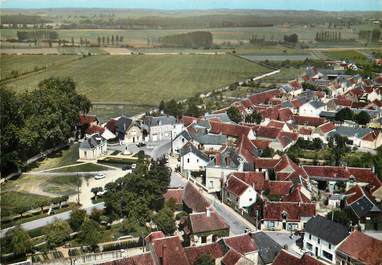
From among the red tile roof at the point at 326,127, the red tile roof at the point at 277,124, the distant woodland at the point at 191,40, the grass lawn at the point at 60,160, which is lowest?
the grass lawn at the point at 60,160

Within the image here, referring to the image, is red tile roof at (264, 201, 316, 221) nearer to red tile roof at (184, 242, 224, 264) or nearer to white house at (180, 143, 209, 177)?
red tile roof at (184, 242, 224, 264)

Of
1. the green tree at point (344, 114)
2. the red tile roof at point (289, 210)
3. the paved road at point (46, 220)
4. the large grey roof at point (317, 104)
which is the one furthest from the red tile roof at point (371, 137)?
the paved road at point (46, 220)

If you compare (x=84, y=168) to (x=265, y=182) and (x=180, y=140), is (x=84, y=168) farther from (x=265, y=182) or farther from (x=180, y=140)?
(x=265, y=182)

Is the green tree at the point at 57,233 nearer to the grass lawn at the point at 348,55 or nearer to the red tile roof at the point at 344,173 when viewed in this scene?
the red tile roof at the point at 344,173

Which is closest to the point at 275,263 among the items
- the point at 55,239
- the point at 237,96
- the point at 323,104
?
the point at 55,239

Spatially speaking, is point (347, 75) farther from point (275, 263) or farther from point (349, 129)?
point (275, 263)
